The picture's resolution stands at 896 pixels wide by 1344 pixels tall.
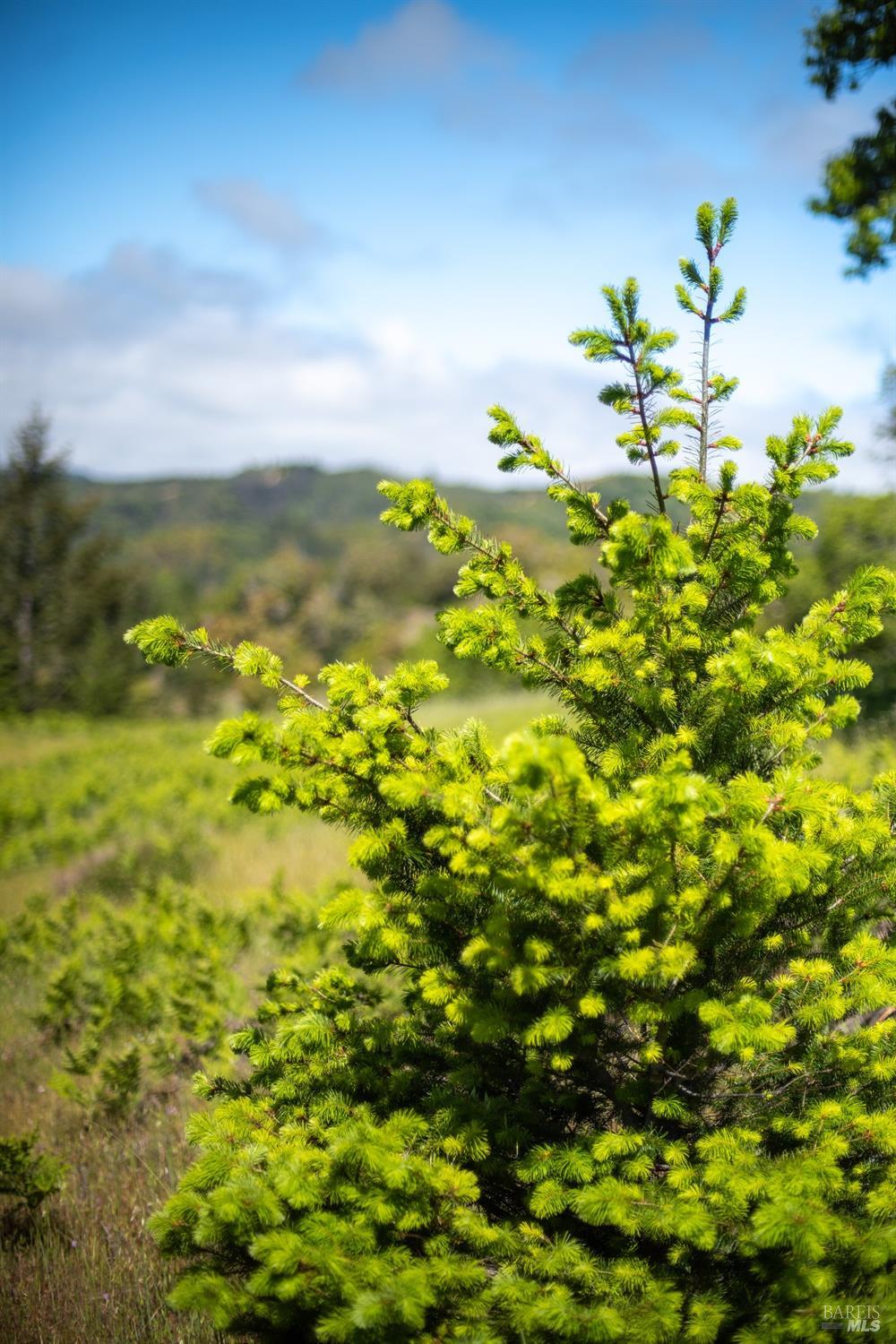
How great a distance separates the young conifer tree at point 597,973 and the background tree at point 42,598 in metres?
37.3

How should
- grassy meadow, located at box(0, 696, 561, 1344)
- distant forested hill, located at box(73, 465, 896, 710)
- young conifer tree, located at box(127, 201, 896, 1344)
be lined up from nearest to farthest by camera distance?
young conifer tree, located at box(127, 201, 896, 1344) → grassy meadow, located at box(0, 696, 561, 1344) → distant forested hill, located at box(73, 465, 896, 710)

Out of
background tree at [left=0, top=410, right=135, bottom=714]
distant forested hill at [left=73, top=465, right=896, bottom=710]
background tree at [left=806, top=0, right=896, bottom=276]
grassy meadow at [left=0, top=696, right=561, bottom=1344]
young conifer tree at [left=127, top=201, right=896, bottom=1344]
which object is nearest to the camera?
young conifer tree at [left=127, top=201, right=896, bottom=1344]

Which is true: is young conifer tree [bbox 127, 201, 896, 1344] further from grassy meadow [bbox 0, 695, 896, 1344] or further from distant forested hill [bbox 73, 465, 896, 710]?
grassy meadow [bbox 0, 695, 896, 1344]

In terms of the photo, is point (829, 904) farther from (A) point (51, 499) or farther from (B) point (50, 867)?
(A) point (51, 499)

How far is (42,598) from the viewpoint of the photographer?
3722cm

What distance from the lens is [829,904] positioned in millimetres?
2418

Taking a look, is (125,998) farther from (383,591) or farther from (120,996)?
(383,591)

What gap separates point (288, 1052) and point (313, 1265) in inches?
30.7

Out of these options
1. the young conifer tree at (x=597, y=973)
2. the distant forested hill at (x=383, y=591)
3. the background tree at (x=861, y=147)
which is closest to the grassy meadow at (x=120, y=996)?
the young conifer tree at (x=597, y=973)

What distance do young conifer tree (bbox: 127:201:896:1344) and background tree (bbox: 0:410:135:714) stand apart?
37.3 m

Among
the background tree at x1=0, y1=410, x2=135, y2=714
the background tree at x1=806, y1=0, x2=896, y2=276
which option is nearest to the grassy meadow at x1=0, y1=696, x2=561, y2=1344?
the background tree at x1=806, y1=0, x2=896, y2=276

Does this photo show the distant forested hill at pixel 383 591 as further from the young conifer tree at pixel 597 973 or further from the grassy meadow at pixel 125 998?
the grassy meadow at pixel 125 998

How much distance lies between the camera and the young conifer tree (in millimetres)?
1819

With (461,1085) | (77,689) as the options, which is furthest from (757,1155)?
(77,689)
